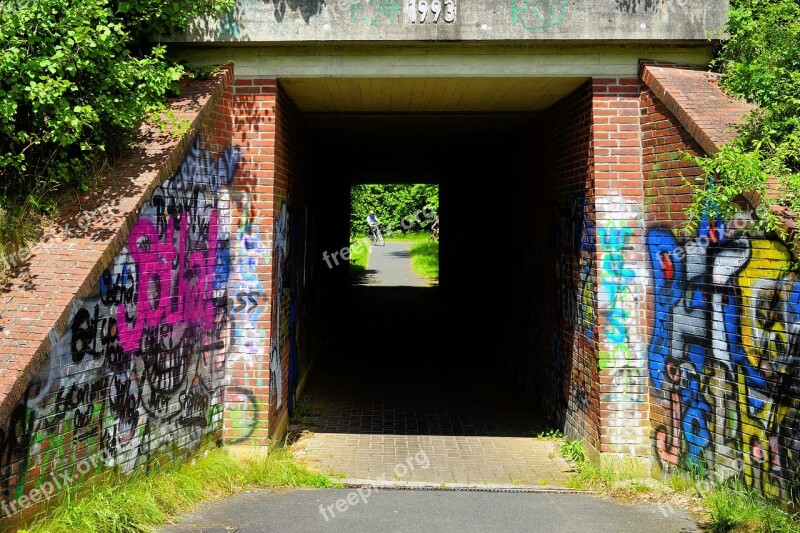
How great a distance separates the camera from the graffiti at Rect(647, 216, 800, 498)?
4.55m

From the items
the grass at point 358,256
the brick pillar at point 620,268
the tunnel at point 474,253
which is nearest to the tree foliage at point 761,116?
the brick pillar at point 620,268

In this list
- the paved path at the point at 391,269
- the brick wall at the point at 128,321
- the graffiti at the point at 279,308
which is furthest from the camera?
the paved path at the point at 391,269

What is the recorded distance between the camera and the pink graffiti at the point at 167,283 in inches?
194

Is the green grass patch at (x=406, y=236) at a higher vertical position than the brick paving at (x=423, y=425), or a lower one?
higher

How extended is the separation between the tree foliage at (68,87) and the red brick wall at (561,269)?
3.83 m

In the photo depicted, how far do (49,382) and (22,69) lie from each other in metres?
2.33

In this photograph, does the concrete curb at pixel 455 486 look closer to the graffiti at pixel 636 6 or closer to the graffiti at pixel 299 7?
the graffiti at pixel 299 7

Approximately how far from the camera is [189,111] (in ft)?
18.4

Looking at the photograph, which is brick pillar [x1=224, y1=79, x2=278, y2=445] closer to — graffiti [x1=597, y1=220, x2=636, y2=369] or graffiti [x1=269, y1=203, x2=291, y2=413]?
graffiti [x1=269, y1=203, x2=291, y2=413]

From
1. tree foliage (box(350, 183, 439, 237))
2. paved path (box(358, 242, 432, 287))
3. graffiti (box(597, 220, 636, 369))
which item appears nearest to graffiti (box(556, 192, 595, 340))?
graffiti (box(597, 220, 636, 369))

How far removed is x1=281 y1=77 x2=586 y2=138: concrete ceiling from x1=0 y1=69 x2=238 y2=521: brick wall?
1.30 meters

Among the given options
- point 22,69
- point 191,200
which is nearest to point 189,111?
point 191,200

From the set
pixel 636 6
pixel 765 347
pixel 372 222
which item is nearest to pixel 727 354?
pixel 765 347

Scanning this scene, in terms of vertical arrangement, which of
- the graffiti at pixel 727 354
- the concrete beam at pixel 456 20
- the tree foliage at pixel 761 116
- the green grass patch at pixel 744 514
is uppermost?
the concrete beam at pixel 456 20
